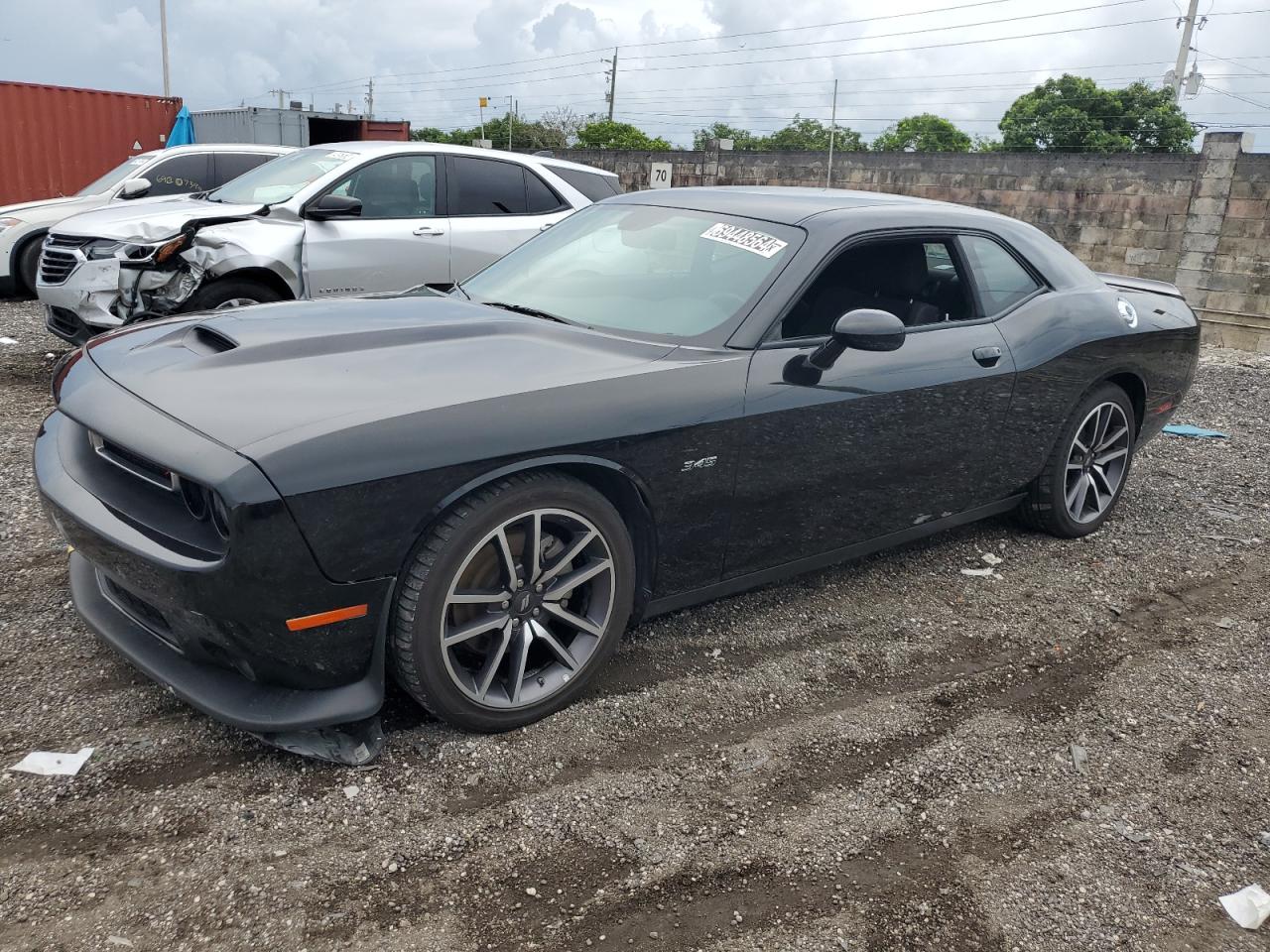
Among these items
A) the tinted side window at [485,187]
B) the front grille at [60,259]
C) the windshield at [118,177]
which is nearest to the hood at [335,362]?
the tinted side window at [485,187]

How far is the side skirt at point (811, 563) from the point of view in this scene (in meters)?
3.30

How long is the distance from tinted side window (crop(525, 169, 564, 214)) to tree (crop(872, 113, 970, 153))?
6777 cm

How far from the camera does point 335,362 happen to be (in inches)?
113

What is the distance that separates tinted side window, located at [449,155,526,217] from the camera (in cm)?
734

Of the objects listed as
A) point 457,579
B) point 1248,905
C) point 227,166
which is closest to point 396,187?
point 227,166

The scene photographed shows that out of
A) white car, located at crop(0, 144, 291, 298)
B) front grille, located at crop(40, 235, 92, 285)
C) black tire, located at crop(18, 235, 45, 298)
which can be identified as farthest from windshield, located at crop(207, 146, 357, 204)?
black tire, located at crop(18, 235, 45, 298)

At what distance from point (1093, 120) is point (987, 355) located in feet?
187

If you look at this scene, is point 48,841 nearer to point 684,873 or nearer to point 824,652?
point 684,873

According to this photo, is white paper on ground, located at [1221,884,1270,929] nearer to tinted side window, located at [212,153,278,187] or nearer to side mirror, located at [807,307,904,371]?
side mirror, located at [807,307,904,371]

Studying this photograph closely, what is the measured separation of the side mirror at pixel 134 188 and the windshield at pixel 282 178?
5.47ft

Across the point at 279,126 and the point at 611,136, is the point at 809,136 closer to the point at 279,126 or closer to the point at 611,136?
the point at 611,136

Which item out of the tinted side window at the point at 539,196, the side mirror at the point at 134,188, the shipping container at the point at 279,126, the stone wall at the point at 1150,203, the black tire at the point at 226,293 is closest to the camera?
the black tire at the point at 226,293

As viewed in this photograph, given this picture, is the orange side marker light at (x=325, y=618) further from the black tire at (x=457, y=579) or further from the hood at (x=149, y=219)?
the hood at (x=149, y=219)

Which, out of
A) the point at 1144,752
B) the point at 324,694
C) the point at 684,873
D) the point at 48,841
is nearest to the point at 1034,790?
the point at 1144,752
